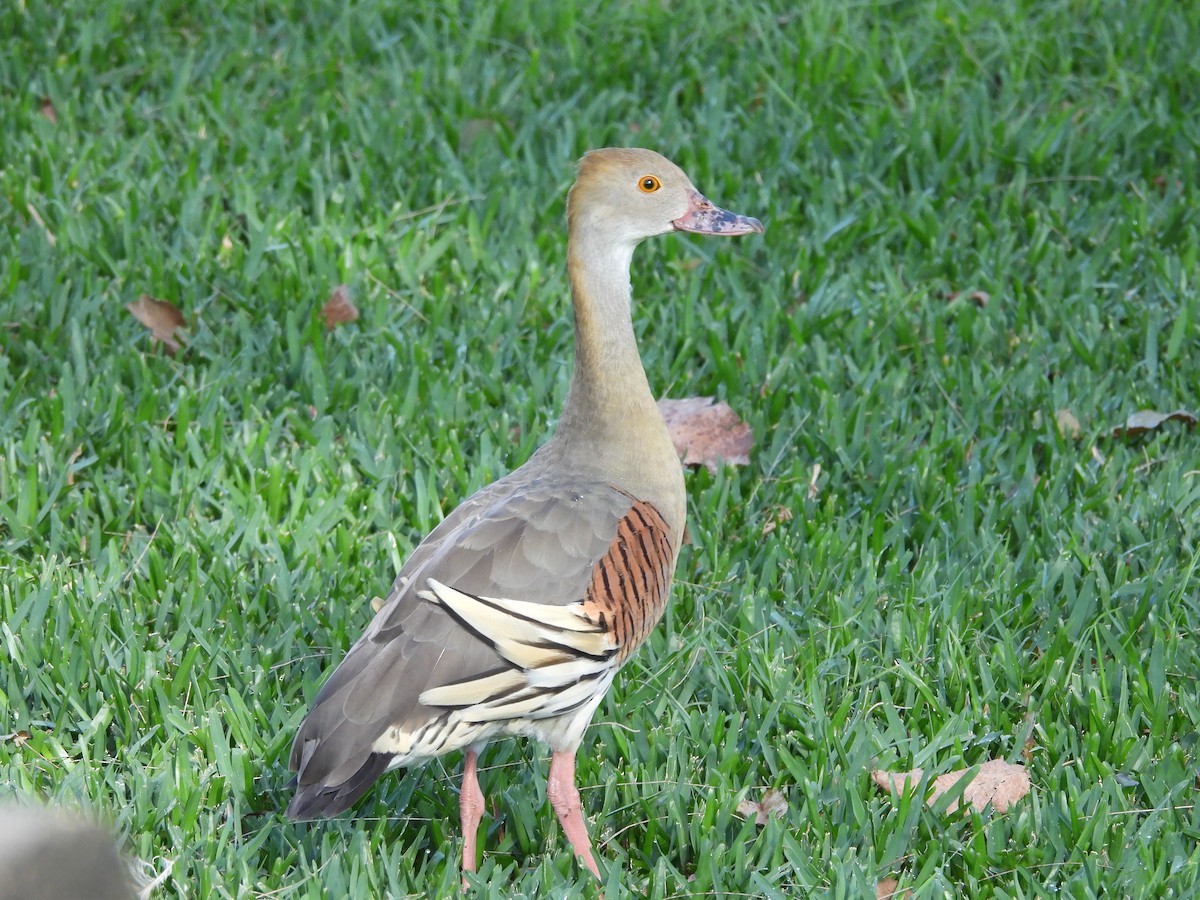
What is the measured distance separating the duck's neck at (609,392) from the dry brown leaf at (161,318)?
6.66ft

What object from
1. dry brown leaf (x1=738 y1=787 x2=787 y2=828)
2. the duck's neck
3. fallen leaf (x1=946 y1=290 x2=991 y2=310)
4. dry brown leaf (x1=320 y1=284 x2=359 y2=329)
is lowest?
dry brown leaf (x1=738 y1=787 x2=787 y2=828)

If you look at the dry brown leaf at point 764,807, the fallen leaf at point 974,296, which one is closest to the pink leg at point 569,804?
the dry brown leaf at point 764,807

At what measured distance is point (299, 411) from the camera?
4902 mm

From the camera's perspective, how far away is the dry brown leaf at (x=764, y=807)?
3443 mm

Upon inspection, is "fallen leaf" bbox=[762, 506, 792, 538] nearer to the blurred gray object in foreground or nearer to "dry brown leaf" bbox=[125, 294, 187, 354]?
"dry brown leaf" bbox=[125, 294, 187, 354]

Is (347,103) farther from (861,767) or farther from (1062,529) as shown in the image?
(861,767)

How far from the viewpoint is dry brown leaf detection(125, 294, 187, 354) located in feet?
17.1

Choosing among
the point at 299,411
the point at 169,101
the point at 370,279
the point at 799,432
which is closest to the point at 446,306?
the point at 370,279

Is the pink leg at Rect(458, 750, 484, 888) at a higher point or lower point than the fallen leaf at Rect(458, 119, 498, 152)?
lower

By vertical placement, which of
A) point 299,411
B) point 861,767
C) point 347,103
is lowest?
point 861,767

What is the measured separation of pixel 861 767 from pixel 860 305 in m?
2.41

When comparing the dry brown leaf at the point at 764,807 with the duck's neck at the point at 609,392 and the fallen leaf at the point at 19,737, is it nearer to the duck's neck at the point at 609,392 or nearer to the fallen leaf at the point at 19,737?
the duck's neck at the point at 609,392

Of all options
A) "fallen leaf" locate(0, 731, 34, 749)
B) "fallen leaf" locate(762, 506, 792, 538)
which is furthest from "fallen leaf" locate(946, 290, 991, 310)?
"fallen leaf" locate(0, 731, 34, 749)

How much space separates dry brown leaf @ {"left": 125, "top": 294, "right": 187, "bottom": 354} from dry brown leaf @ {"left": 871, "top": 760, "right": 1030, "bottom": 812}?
2.96 meters
